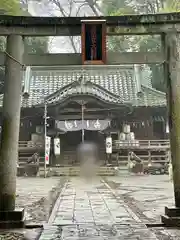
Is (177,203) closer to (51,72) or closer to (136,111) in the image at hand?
(136,111)

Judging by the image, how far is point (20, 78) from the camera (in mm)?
5664

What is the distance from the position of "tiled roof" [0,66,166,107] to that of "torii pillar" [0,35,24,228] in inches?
562

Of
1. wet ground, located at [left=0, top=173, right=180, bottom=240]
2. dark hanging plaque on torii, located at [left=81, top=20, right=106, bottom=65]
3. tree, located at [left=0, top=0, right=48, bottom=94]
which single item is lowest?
wet ground, located at [left=0, top=173, right=180, bottom=240]

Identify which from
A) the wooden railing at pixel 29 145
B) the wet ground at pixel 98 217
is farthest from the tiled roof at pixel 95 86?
the wet ground at pixel 98 217

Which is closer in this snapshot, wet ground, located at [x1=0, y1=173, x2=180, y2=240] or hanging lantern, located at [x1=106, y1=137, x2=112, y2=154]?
wet ground, located at [x1=0, y1=173, x2=180, y2=240]

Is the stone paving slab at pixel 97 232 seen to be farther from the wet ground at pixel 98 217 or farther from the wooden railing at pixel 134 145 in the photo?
the wooden railing at pixel 134 145

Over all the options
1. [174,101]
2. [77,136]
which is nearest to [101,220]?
[174,101]

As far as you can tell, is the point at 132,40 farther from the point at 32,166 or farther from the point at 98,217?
the point at 98,217

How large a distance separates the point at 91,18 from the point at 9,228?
421 centimetres

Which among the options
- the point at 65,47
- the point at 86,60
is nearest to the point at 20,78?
the point at 86,60

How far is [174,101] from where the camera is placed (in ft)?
18.2

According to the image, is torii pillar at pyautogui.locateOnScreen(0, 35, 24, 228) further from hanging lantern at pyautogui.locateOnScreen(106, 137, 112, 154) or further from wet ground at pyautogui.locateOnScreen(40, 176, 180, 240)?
hanging lantern at pyautogui.locateOnScreen(106, 137, 112, 154)

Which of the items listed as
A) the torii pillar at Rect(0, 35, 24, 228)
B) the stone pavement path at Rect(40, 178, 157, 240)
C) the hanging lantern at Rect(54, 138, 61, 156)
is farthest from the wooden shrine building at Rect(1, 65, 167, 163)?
the torii pillar at Rect(0, 35, 24, 228)

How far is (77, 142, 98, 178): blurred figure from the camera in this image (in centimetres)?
1467
